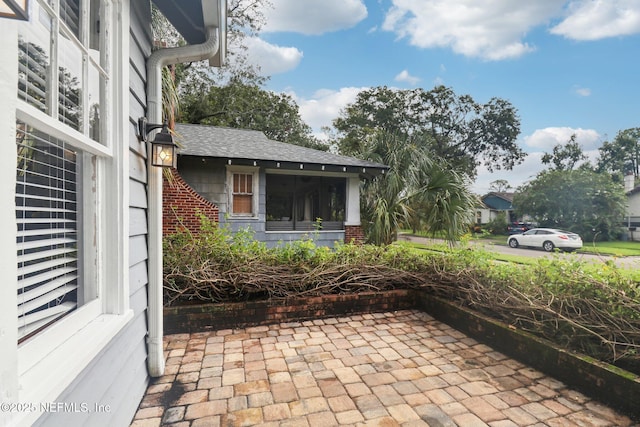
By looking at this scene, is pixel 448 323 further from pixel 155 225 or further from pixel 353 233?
pixel 353 233

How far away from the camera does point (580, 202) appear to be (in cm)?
1823

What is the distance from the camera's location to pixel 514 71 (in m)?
13.9

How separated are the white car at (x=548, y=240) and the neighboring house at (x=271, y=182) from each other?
11.3 metres

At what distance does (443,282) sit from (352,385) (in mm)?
2164

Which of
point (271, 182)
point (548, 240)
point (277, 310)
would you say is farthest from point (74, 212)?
point (548, 240)

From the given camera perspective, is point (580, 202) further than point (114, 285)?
Yes

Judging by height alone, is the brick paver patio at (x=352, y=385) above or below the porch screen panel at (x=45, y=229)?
below

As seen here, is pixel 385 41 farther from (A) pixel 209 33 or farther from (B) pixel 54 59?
(B) pixel 54 59

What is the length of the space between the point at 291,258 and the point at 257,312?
2.77 ft

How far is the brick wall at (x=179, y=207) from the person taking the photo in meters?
5.70

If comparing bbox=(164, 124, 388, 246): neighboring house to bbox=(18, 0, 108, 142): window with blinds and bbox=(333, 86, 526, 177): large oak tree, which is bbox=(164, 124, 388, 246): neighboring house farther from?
bbox=(333, 86, 526, 177): large oak tree

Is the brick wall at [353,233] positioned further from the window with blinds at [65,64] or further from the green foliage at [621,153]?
the green foliage at [621,153]

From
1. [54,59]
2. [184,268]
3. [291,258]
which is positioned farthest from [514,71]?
[54,59]

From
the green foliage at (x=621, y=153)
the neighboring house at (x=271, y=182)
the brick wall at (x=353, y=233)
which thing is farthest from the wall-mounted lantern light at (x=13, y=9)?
the green foliage at (x=621, y=153)
